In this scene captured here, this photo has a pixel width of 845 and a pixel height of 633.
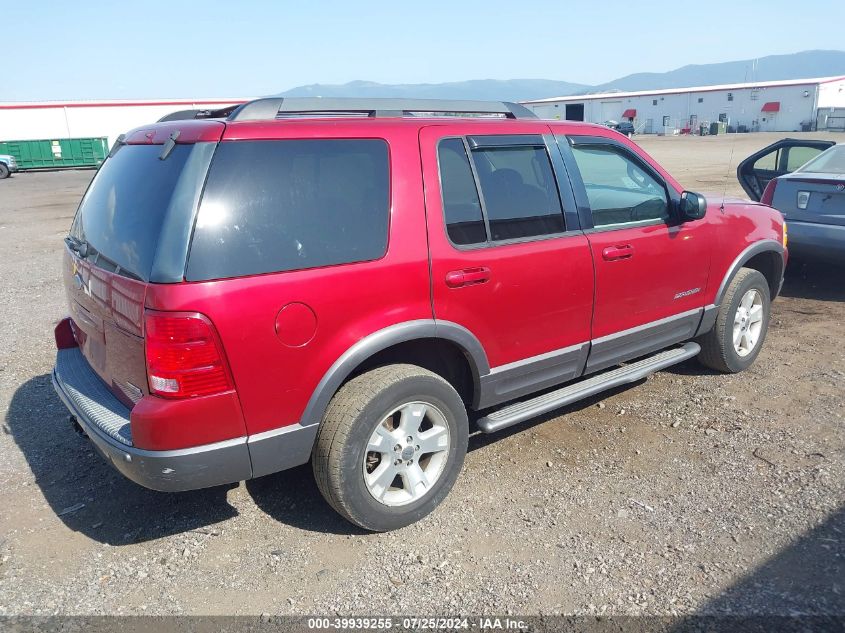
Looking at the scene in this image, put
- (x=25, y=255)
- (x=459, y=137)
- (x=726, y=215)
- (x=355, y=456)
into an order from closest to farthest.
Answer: (x=355, y=456)
(x=459, y=137)
(x=726, y=215)
(x=25, y=255)

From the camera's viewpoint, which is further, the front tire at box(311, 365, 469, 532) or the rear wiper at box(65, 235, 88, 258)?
the rear wiper at box(65, 235, 88, 258)

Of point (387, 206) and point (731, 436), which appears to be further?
point (731, 436)

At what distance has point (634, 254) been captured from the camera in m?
4.05

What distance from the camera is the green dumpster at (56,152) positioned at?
36000mm

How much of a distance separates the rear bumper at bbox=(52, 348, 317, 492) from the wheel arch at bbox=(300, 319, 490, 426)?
137 mm

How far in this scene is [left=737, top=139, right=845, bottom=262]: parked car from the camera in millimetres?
6645

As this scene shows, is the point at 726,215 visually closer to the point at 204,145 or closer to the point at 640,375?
the point at 640,375

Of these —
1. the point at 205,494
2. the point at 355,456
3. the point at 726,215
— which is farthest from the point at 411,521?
the point at 726,215

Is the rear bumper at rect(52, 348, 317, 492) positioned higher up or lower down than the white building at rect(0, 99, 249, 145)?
lower down

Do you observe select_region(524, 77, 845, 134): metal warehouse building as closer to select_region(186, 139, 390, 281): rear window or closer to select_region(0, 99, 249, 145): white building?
select_region(0, 99, 249, 145): white building

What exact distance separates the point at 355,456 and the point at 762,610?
1.83 m

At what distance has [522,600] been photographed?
110 inches

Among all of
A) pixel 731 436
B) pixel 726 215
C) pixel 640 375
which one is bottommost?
pixel 731 436

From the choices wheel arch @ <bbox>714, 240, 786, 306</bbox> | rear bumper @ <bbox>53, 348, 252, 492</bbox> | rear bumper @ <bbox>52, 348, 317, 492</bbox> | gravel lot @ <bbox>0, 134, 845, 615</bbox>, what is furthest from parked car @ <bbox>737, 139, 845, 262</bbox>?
rear bumper @ <bbox>53, 348, 252, 492</bbox>
